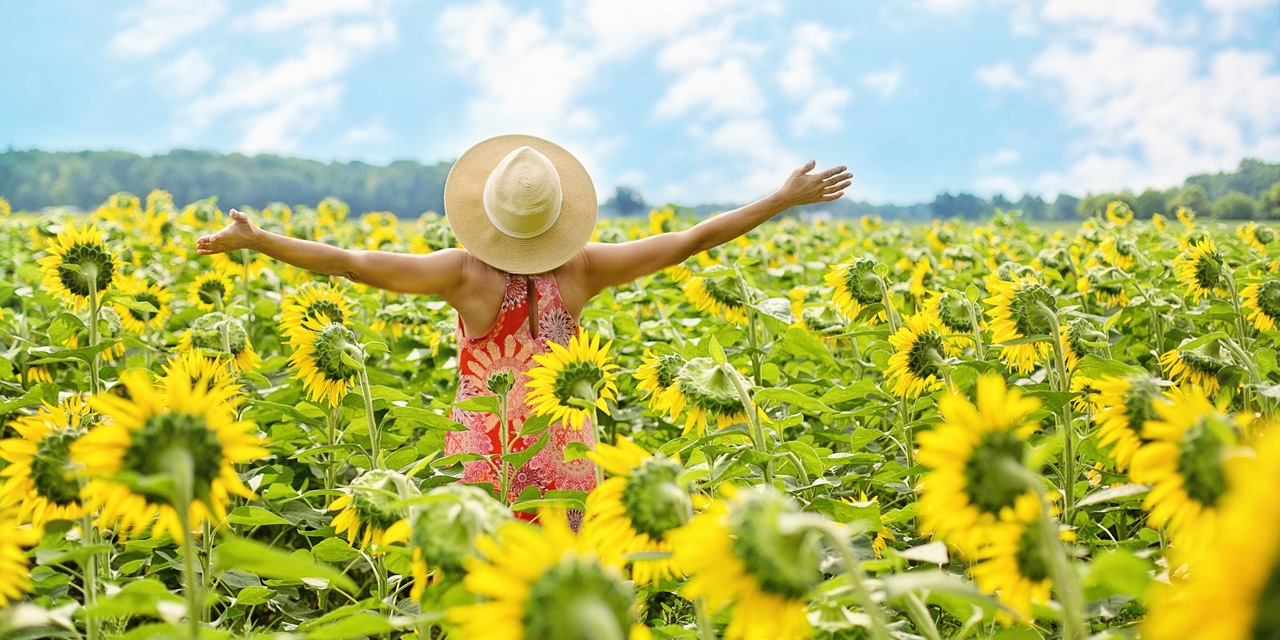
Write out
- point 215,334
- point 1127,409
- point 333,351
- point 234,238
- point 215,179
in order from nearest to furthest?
point 1127,409
point 333,351
point 234,238
point 215,334
point 215,179

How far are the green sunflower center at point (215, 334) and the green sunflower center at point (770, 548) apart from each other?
2.43 m

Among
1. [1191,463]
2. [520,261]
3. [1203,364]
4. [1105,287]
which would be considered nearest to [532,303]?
[520,261]

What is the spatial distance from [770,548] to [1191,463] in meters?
0.48

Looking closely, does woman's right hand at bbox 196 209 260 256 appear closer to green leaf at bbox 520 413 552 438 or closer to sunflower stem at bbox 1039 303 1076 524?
green leaf at bbox 520 413 552 438

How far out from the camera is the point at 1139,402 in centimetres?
129

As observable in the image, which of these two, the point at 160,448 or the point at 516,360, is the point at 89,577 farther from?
the point at 516,360

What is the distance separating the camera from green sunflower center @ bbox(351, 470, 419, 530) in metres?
1.39

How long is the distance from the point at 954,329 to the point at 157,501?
239cm

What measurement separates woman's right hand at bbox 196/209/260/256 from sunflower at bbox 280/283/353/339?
225mm

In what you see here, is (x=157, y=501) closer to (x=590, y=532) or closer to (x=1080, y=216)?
(x=590, y=532)

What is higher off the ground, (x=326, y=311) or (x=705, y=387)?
(x=326, y=311)

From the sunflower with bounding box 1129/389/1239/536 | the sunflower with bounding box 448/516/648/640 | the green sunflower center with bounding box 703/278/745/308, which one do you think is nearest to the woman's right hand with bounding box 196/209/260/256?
the green sunflower center with bounding box 703/278/745/308

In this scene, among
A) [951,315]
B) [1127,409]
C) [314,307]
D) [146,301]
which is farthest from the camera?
Answer: [146,301]

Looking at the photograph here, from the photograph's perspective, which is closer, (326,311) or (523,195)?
(326,311)
